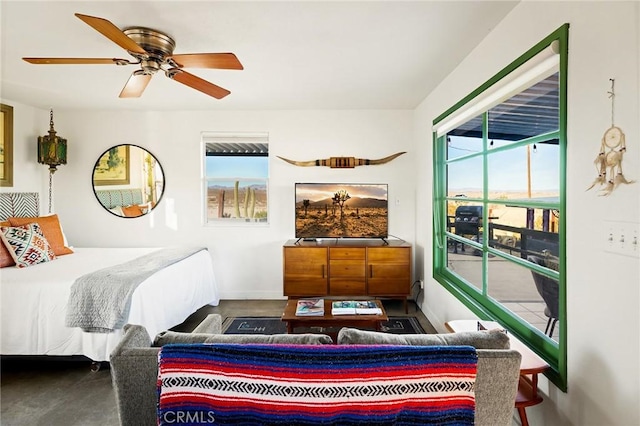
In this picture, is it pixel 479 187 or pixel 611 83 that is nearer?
pixel 611 83

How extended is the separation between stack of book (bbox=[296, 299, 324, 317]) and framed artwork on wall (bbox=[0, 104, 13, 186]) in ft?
12.1

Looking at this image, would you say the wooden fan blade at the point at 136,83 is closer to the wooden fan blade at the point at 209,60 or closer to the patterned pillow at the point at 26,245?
the wooden fan blade at the point at 209,60

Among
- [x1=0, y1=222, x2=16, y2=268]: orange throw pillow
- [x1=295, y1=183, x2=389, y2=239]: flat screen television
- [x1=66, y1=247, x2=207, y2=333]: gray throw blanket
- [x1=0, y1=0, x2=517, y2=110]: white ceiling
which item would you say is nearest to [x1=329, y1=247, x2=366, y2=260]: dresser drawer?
[x1=295, y1=183, x2=389, y2=239]: flat screen television

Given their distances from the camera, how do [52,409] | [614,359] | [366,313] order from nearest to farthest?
1. [614,359]
2. [52,409]
3. [366,313]

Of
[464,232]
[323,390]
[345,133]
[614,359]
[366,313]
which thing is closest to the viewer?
[323,390]

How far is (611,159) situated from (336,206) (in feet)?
9.71

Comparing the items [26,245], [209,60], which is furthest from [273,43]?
[26,245]

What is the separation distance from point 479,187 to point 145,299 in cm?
271

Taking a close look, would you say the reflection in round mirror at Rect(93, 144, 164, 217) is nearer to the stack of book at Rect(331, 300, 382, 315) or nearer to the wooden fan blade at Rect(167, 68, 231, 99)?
the wooden fan blade at Rect(167, 68, 231, 99)

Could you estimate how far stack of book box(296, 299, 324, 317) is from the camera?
2.59m

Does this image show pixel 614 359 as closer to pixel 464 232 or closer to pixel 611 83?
pixel 611 83

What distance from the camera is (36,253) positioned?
10.1ft

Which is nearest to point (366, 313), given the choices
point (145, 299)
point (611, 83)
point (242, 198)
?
point (145, 299)

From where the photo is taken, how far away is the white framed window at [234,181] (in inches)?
171
